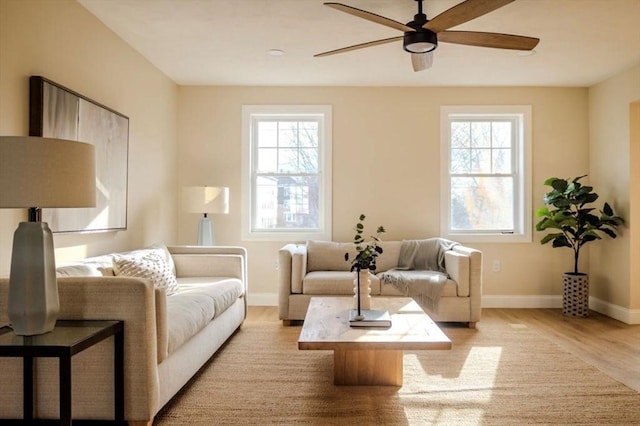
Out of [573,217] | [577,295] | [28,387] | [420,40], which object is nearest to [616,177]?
[573,217]

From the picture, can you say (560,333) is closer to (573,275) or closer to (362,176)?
(573,275)

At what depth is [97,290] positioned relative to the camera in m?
2.22

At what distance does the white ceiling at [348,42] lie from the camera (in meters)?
3.34

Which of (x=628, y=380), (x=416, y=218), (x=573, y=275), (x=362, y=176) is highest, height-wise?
(x=362, y=176)

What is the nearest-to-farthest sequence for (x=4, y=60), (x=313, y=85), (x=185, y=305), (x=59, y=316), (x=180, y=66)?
1. (x=59, y=316)
2. (x=4, y=60)
3. (x=185, y=305)
4. (x=180, y=66)
5. (x=313, y=85)

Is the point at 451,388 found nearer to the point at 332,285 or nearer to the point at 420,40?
the point at 332,285

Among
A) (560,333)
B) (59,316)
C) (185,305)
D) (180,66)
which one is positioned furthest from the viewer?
(180,66)

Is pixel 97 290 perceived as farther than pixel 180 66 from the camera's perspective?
No

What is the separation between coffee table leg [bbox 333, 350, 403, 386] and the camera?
9.45 feet

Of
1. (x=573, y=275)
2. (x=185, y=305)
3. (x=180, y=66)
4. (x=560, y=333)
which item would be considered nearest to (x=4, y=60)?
(x=185, y=305)

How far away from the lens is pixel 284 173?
18.2 feet

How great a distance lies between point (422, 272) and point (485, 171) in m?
1.61

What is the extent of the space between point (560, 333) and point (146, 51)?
4.48 m

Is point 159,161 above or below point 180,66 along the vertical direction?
below
